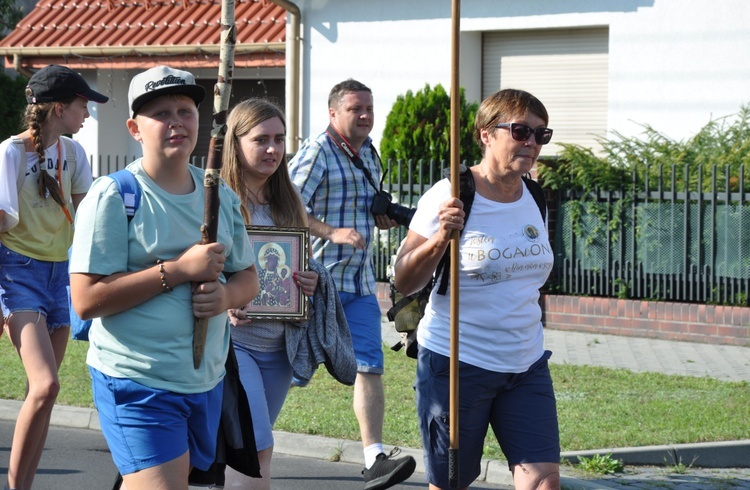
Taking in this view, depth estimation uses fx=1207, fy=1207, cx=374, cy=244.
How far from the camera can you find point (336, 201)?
21.0 feet

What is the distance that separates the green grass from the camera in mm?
6938

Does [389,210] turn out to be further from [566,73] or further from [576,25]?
[566,73]

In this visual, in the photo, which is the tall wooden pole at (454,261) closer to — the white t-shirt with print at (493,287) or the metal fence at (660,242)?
the white t-shirt with print at (493,287)

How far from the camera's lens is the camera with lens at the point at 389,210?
641 cm

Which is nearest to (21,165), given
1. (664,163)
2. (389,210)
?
(389,210)

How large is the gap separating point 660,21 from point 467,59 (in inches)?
98.6

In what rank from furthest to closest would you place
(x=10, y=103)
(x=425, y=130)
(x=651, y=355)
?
(x=10, y=103) → (x=425, y=130) → (x=651, y=355)

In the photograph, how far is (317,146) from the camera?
20.8 ft

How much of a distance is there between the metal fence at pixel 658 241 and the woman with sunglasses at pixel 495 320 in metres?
6.87

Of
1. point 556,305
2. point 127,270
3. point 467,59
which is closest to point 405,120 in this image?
point 467,59

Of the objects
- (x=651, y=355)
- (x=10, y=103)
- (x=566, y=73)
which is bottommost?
(x=651, y=355)

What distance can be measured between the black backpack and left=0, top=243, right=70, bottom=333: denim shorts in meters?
1.57

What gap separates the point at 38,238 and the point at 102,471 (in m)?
1.64

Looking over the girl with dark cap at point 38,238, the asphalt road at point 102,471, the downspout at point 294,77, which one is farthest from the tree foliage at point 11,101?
the girl with dark cap at point 38,238
